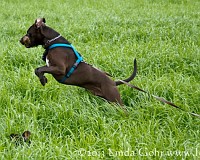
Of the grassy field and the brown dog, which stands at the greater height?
the brown dog

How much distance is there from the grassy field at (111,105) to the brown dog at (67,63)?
0.57 ft

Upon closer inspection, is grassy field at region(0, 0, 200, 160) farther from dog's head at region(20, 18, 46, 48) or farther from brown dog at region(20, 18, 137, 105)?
dog's head at region(20, 18, 46, 48)

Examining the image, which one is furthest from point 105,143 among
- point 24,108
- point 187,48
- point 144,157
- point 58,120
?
point 187,48

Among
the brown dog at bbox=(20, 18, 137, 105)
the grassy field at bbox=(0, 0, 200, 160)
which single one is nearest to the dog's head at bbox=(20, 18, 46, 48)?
the brown dog at bbox=(20, 18, 137, 105)

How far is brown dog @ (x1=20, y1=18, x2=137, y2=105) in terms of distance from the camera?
3.71m

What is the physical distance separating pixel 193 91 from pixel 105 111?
1.17 meters

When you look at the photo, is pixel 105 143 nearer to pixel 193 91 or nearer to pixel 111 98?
pixel 111 98

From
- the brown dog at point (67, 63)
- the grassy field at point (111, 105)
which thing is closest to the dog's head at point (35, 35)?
the brown dog at point (67, 63)

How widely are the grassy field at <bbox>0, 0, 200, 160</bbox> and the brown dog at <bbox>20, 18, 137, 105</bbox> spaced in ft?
0.57

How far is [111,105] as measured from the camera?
3.75 m

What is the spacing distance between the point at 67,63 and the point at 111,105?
65 cm

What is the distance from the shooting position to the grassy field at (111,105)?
114 inches

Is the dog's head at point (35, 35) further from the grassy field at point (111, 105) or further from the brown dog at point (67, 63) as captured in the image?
the grassy field at point (111, 105)

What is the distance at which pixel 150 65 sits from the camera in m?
5.26
